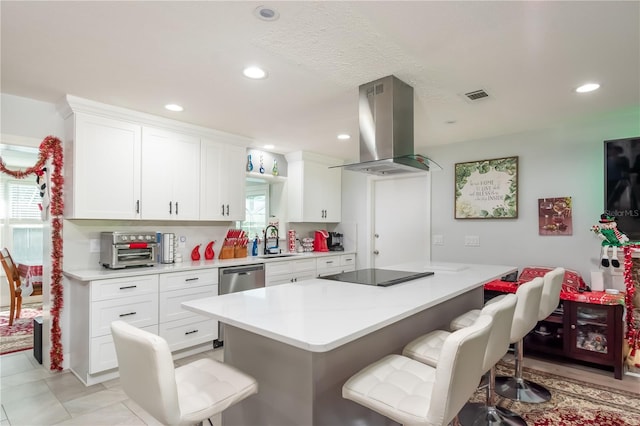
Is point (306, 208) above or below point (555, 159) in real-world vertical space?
below

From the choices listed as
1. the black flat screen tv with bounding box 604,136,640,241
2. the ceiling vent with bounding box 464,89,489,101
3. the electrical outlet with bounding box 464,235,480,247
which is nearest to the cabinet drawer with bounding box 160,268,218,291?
the ceiling vent with bounding box 464,89,489,101

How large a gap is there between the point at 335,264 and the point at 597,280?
3028mm

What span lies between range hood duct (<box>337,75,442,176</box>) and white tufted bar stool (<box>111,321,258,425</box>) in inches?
67.0

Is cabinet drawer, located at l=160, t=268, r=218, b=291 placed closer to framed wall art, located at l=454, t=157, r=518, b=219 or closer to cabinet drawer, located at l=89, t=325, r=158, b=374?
cabinet drawer, located at l=89, t=325, r=158, b=374

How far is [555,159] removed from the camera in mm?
3848

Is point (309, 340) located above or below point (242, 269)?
above

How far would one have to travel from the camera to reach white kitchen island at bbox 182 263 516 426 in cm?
143

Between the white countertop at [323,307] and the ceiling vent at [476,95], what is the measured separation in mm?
1512

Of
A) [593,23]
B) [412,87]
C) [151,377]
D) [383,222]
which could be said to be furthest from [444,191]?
[151,377]

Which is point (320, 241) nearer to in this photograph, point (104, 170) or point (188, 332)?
point (188, 332)

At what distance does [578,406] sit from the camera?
8.39ft

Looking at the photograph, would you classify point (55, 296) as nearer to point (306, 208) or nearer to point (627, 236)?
point (306, 208)

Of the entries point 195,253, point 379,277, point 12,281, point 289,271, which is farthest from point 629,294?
point 12,281

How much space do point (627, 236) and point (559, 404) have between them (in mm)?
1804
